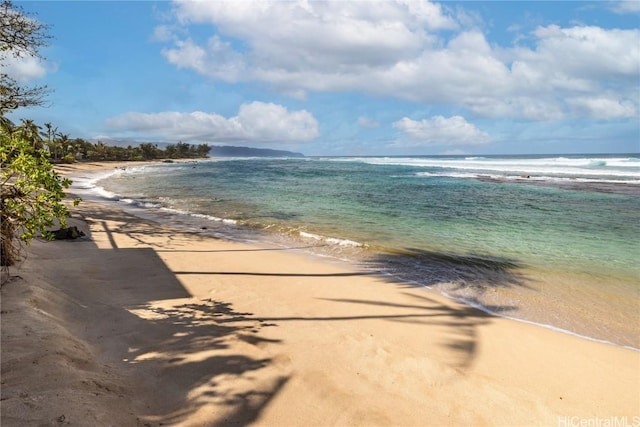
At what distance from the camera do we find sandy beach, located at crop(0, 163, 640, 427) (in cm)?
345

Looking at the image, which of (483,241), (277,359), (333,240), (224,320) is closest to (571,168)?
(483,241)

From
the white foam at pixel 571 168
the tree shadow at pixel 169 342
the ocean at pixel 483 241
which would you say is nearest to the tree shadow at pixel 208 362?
the tree shadow at pixel 169 342

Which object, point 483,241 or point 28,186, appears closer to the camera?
point 28,186

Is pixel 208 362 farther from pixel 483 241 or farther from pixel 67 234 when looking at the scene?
pixel 483 241

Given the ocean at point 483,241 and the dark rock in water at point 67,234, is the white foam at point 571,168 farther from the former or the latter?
the dark rock in water at point 67,234

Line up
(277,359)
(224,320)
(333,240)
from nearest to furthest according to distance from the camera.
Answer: (277,359) → (224,320) → (333,240)

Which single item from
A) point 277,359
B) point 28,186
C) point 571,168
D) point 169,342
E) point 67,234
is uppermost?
point 571,168

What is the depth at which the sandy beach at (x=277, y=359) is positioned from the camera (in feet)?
11.3

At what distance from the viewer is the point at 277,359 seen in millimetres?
4508

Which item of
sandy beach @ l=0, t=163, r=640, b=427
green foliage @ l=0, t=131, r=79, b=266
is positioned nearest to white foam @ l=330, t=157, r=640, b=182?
sandy beach @ l=0, t=163, r=640, b=427

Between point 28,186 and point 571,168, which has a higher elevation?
point 571,168

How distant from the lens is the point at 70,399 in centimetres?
304

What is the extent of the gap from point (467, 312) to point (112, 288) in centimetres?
656

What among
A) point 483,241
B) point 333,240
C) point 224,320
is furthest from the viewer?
point 483,241
